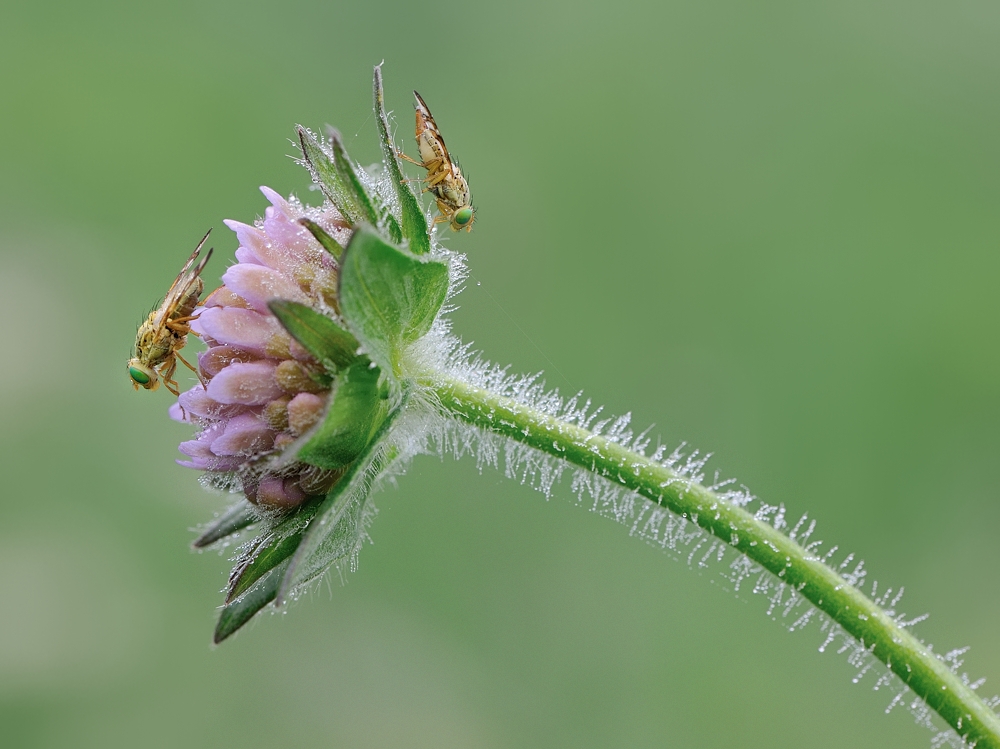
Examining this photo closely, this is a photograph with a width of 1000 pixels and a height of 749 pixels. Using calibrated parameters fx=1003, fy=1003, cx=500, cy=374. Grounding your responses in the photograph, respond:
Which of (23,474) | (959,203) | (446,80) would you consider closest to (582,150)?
(446,80)

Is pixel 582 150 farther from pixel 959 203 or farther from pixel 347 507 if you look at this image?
pixel 347 507

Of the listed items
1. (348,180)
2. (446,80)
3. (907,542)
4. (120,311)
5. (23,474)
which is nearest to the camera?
(348,180)

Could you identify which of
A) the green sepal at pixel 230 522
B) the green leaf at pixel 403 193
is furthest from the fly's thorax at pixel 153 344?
the green leaf at pixel 403 193

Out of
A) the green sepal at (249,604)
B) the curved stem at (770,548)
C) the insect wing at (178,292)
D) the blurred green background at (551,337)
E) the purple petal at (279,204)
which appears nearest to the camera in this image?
the curved stem at (770,548)

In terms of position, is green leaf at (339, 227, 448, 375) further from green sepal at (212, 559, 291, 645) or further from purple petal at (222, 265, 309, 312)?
green sepal at (212, 559, 291, 645)

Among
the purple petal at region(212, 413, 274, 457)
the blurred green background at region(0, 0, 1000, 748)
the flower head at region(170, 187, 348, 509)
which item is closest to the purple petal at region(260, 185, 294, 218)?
the flower head at region(170, 187, 348, 509)

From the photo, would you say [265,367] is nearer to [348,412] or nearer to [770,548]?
[348,412]

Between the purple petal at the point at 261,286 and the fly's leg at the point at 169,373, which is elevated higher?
the purple petal at the point at 261,286

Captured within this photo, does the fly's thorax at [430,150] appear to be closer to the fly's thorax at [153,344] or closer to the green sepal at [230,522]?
the fly's thorax at [153,344]
